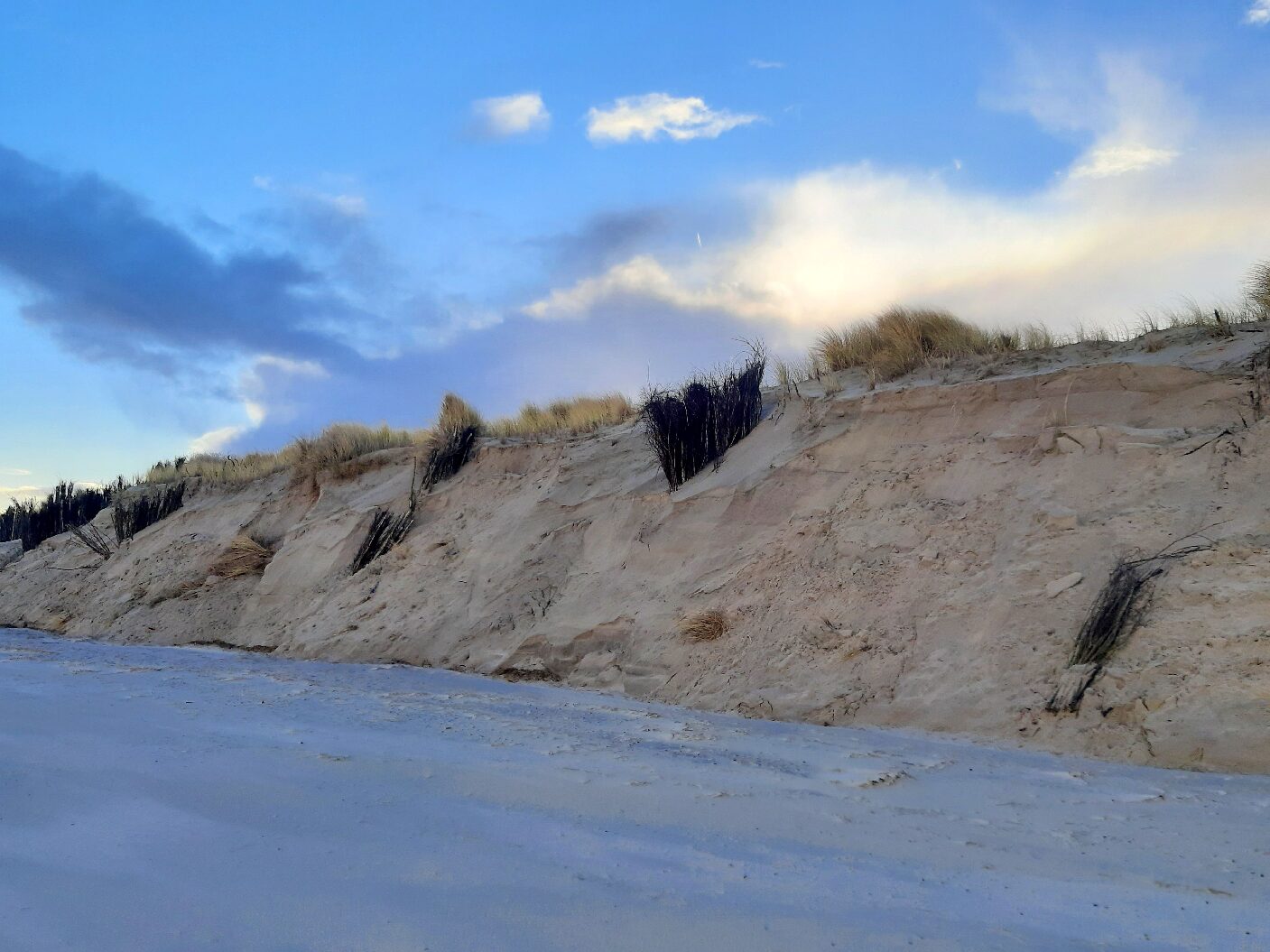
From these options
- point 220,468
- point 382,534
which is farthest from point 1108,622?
point 220,468

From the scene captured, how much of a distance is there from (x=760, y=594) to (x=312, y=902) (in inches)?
236

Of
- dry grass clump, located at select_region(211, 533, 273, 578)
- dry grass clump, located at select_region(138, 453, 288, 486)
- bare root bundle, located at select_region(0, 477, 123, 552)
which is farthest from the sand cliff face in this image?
bare root bundle, located at select_region(0, 477, 123, 552)

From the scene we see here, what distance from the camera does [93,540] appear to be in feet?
61.7

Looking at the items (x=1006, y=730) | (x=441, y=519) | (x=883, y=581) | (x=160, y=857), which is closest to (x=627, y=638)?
(x=883, y=581)

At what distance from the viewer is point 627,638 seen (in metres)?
8.35

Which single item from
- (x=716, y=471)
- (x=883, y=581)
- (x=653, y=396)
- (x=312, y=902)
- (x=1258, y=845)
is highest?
(x=653, y=396)

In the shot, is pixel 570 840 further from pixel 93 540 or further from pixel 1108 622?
pixel 93 540

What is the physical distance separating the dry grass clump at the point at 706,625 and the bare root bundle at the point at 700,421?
92.6 inches

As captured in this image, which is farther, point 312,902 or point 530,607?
point 530,607

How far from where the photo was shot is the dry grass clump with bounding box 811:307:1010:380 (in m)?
9.92

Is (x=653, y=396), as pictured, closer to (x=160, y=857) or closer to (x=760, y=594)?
(x=760, y=594)

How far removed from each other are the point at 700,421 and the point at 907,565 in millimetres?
3646

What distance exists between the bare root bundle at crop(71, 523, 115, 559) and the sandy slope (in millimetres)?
14631

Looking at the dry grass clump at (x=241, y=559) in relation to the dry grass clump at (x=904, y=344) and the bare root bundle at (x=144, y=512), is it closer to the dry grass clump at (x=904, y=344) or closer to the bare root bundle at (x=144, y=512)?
the bare root bundle at (x=144, y=512)
